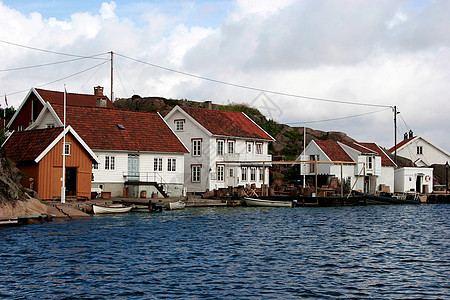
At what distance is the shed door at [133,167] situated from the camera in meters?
58.7

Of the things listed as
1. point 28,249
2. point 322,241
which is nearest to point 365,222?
point 322,241

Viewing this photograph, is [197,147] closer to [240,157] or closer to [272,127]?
[240,157]

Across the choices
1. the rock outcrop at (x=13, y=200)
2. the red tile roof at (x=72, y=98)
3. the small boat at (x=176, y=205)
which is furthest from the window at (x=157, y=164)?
the rock outcrop at (x=13, y=200)

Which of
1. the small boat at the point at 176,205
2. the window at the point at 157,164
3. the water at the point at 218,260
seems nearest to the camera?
the water at the point at 218,260

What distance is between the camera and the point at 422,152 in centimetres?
9706

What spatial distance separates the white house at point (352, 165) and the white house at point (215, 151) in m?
10.1

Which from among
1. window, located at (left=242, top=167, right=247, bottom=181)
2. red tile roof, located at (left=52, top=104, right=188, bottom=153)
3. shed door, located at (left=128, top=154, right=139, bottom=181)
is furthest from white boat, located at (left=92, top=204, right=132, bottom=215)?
window, located at (left=242, top=167, right=247, bottom=181)

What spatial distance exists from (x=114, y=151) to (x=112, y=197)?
186 inches

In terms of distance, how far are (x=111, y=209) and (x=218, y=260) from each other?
20.8 metres

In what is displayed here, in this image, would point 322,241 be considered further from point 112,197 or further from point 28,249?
point 112,197

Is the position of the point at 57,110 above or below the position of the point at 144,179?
above

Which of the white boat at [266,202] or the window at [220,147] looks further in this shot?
the window at [220,147]

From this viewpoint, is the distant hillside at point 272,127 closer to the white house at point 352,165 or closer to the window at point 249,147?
the white house at point 352,165

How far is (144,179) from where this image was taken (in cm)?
5959
